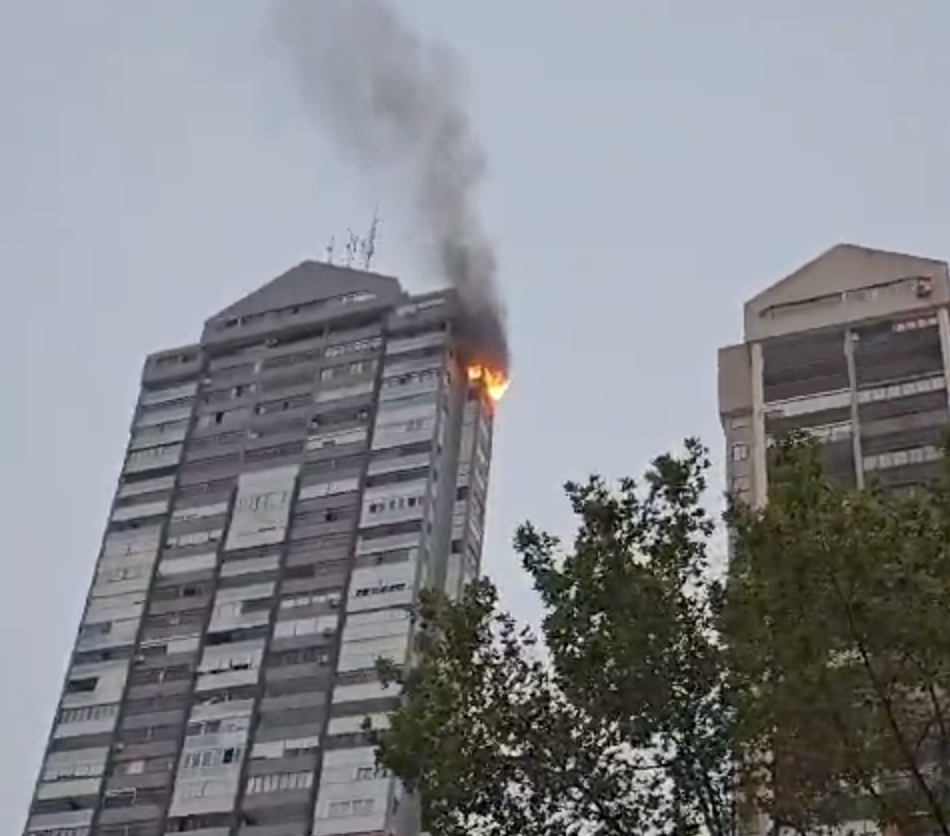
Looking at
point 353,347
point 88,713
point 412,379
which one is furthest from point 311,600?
point 353,347

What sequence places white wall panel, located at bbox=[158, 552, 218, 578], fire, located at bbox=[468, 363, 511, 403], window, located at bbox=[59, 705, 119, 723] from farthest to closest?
fire, located at bbox=[468, 363, 511, 403], white wall panel, located at bbox=[158, 552, 218, 578], window, located at bbox=[59, 705, 119, 723]

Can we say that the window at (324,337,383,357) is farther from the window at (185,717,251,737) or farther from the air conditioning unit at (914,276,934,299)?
the air conditioning unit at (914,276,934,299)

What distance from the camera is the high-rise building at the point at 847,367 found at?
46.8 metres

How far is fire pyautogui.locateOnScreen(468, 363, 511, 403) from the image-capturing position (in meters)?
64.7

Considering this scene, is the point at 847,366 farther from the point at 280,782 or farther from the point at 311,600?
the point at 280,782

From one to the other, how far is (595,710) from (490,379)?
51.2 m

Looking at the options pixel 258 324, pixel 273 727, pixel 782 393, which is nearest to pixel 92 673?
pixel 273 727

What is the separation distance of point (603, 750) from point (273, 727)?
40986mm

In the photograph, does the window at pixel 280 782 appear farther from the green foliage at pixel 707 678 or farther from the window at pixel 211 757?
the green foliage at pixel 707 678

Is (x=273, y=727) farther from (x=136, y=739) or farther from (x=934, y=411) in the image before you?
(x=934, y=411)


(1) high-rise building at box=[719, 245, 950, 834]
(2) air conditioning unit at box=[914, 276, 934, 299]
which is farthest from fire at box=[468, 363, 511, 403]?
(2) air conditioning unit at box=[914, 276, 934, 299]

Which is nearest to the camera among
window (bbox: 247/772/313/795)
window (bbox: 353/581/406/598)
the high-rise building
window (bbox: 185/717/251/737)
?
the high-rise building

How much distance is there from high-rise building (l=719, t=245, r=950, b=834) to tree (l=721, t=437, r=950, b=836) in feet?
103

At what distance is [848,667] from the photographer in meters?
13.2
